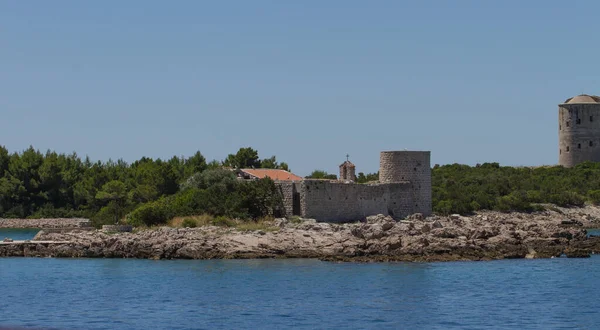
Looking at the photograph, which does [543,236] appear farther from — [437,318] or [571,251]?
[437,318]

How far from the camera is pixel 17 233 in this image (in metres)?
46.9

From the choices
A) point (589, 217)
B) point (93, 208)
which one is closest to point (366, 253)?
point (589, 217)

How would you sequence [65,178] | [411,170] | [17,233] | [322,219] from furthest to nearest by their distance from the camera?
[65,178] < [17,233] < [411,170] < [322,219]

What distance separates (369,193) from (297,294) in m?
12.2

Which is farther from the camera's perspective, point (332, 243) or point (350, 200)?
point (350, 200)

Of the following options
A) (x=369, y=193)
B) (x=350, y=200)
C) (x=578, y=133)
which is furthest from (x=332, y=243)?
(x=578, y=133)

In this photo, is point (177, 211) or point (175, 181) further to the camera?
point (175, 181)

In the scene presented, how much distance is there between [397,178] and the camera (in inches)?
1444

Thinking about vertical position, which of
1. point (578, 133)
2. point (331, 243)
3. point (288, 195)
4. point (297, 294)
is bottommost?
→ point (297, 294)

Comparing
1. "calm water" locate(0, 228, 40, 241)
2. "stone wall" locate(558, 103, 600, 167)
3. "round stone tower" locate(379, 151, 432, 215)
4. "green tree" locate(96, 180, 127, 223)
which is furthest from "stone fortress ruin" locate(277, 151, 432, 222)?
"stone wall" locate(558, 103, 600, 167)

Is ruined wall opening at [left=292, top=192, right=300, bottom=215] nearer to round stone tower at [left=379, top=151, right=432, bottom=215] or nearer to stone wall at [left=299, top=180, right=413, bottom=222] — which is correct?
stone wall at [left=299, top=180, right=413, bottom=222]

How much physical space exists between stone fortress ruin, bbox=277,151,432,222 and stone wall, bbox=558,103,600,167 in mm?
21573

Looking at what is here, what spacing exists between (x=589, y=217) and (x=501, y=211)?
4.84m

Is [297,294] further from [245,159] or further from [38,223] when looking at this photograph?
[38,223]
